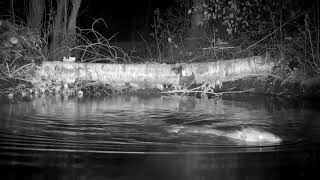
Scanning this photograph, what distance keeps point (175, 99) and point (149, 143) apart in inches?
173

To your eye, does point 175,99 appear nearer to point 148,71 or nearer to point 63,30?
point 148,71

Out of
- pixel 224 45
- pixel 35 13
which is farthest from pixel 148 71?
pixel 35 13

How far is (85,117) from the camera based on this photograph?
688 centimetres

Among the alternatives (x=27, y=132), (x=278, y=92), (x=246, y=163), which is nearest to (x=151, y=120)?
(x=27, y=132)

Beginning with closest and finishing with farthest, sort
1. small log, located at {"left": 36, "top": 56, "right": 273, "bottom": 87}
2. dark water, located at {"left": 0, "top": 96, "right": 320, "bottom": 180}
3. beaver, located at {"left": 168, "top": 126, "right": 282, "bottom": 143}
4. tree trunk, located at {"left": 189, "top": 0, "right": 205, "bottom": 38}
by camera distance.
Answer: dark water, located at {"left": 0, "top": 96, "right": 320, "bottom": 180}
beaver, located at {"left": 168, "top": 126, "right": 282, "bottom": 143}
small log, located at {"left": 36, "top": 56, "right": 273, "bottom": 87}
tree trunk, located at {"left": 189, "top": 0, "right": 205, "bottom": 38}

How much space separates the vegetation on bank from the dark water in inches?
76.5

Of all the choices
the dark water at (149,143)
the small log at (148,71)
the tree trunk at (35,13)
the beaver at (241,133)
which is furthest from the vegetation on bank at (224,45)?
the beaver at (241,133)

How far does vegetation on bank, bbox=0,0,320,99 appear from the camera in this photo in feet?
33.0

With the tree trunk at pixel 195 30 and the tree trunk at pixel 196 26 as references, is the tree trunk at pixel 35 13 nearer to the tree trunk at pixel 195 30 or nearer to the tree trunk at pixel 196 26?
the tree trunk at pixel 195 30

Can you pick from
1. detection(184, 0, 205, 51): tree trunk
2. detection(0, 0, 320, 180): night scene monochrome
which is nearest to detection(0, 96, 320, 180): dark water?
detection(0, 0, 320, 180): night scene monochrome

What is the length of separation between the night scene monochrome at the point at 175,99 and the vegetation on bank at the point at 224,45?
0.03 m

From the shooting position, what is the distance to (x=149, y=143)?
16.9 ft

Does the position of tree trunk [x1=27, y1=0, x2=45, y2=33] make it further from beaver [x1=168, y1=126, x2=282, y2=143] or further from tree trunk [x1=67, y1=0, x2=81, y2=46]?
beaver [x1=168, y1=126, x2=282, y2=143]

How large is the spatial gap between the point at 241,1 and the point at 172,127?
6822 mm
